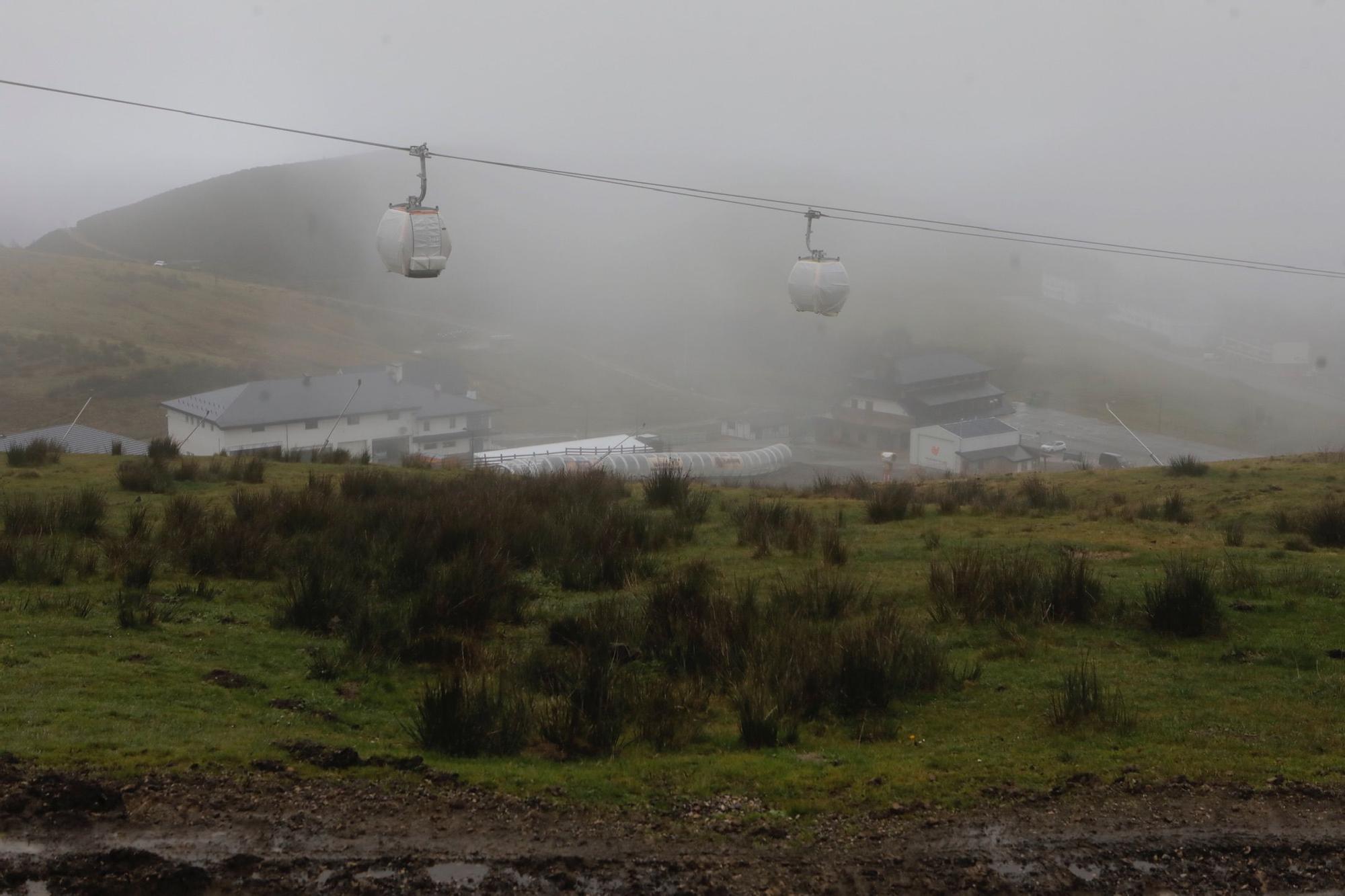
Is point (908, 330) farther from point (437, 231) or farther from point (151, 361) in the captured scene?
point (437, 231)

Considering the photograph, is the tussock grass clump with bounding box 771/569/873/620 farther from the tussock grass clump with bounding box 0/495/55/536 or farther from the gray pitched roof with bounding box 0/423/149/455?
the gray pitched roof with bounding box 0/423/149/455

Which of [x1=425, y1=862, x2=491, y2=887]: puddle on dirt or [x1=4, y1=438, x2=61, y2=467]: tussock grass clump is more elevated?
[x1=4, y1=438, x2=61, y2=467]: tussock grass clump

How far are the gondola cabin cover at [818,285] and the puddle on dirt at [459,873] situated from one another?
483 inches

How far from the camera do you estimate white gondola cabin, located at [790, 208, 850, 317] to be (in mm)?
15906

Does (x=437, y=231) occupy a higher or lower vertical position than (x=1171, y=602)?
higher

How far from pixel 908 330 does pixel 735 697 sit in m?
75.9

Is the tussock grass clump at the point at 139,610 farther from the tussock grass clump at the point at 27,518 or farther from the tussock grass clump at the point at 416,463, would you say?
the tussock grass clump at the point at 416,463

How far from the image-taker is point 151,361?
5594 centimetres

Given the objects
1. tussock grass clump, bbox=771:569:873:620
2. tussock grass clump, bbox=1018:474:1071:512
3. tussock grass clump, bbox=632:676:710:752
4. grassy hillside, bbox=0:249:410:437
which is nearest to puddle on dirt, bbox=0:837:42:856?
tussock grass clump, bbox=632:676:710:752

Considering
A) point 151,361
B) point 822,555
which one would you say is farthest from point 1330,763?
point 151,361

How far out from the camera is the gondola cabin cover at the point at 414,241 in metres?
13.2

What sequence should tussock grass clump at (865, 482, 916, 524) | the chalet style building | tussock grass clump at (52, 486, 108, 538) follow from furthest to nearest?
the chalet style building < tussock grass clump at (865, 482, 916, 524) < tussock grass clump at (52, 486, 108, 538)

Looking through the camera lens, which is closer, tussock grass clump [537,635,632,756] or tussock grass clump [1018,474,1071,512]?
tussock grass clump [537,635,632,756]

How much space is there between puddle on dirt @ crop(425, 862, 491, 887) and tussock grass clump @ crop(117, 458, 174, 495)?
40.1 ft
